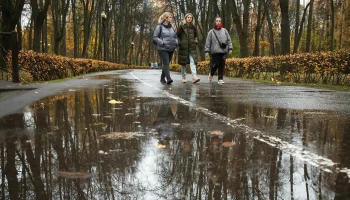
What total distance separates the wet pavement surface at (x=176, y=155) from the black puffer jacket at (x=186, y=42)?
7.11 metres

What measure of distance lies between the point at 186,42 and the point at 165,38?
122 cm

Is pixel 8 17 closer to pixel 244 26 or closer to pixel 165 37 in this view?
pixel 165 37

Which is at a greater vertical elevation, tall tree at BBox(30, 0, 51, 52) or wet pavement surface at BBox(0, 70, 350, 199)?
tall tree at BBox(30, 0, 51, 52)

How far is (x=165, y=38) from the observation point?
1075 centimetres

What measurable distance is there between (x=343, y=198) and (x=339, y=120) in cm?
271

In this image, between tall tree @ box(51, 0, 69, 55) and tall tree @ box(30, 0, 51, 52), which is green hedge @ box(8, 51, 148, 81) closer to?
tall tree @ box(30, 0, 51, 52)

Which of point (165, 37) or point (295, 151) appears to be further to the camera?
point (165, 37)

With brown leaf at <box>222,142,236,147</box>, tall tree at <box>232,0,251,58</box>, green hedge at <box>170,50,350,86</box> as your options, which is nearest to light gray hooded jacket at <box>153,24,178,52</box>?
green hedge at <box>170,50,350,86</box>

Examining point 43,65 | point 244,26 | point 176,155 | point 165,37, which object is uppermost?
point 244,26

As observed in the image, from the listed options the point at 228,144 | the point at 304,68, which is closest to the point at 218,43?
the point at 304,68

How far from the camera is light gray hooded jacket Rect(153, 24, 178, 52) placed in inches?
421

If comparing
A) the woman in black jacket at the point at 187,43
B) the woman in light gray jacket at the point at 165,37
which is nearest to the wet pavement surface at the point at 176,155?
the woman in light gray jacket at the point at 165,37

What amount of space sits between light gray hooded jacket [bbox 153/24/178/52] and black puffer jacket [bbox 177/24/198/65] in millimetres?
942

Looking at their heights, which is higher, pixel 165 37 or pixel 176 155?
pixel 165 37
